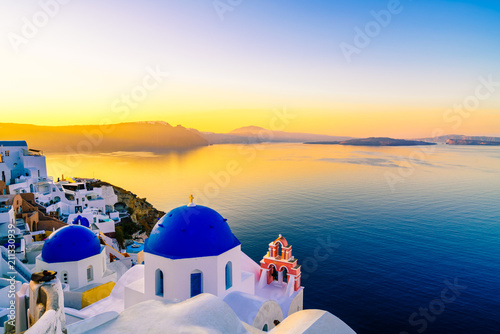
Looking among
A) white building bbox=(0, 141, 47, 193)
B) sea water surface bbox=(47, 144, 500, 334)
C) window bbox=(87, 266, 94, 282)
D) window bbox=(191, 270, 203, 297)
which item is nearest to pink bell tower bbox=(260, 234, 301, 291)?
window bbox=(191, 270, 203, 297)

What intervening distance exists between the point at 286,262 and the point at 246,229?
20.5 meters

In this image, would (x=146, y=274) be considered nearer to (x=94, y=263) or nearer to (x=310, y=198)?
(x=94, y=263)

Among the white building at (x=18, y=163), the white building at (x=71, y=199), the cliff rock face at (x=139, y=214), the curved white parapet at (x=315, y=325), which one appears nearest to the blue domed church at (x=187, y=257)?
the curved white parapet at (x=315, y=325)

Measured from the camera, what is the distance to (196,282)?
37.3 ft

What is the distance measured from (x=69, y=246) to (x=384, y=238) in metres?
30.3

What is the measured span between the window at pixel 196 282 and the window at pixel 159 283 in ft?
4.29

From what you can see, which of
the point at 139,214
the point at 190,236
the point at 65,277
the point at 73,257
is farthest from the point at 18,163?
the point at 190,236

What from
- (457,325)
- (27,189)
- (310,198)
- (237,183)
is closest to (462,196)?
(310,198)

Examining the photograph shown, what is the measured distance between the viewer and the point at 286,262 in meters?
17.0

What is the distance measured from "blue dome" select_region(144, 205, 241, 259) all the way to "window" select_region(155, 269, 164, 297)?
2.78ft

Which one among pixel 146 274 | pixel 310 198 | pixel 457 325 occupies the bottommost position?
pixel 457 325

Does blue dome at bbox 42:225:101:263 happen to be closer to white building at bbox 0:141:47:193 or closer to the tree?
the tree

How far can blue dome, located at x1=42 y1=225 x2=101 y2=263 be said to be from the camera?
1547 centimetres

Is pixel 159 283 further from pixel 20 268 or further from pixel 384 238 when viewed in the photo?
pixel 384 238
